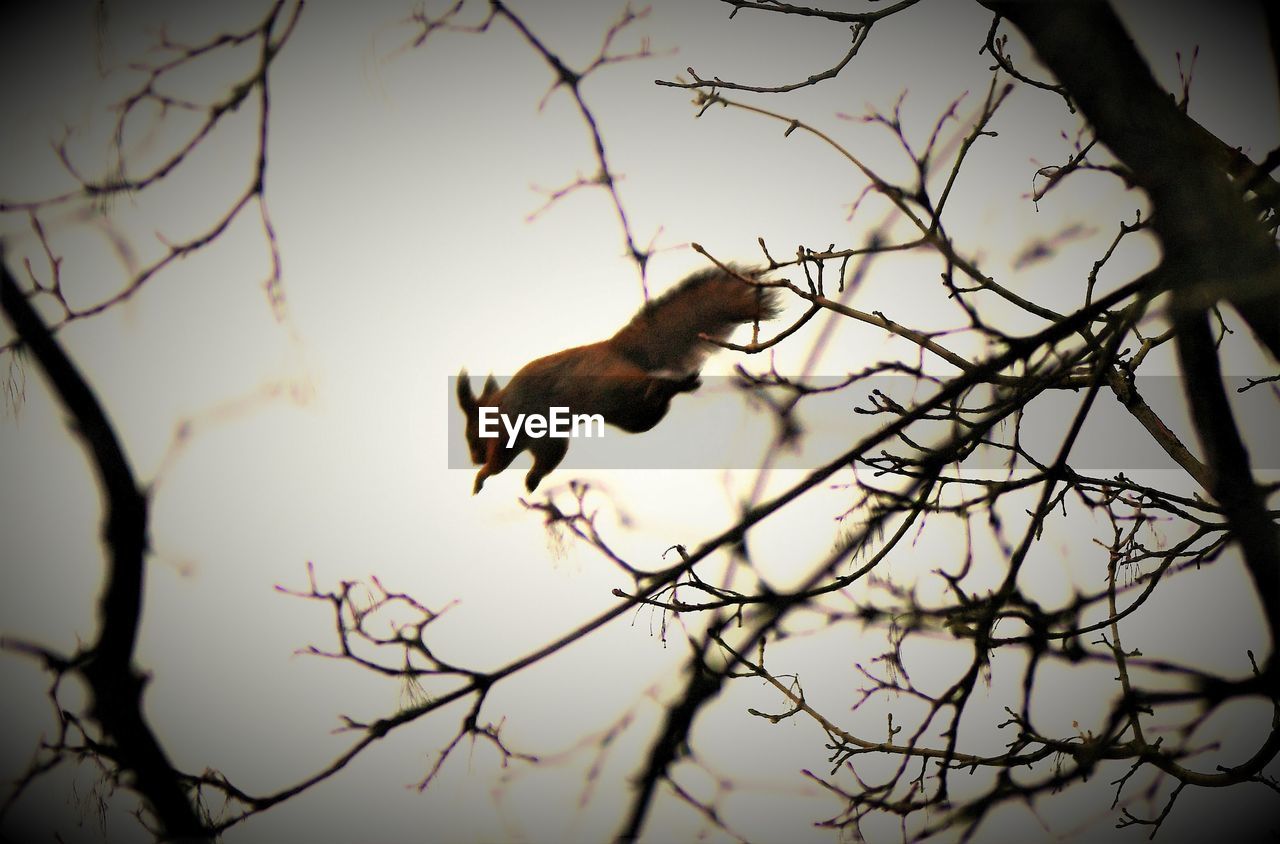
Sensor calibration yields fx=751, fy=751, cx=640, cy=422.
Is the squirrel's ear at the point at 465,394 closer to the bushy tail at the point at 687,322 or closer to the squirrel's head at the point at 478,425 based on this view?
the squirrel's head at the point at 478,425

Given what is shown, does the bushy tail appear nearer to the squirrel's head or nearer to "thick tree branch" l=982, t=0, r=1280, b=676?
the squirrel's head

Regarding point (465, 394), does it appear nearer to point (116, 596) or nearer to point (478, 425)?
point (478, 425)

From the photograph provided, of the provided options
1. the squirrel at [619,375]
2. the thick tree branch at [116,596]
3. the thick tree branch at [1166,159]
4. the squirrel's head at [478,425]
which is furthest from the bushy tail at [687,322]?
the thick tree branch at [116,596]

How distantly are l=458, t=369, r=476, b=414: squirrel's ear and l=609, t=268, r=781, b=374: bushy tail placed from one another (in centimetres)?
15

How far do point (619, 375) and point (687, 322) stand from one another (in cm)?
8

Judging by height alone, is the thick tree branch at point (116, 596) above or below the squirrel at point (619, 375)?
below

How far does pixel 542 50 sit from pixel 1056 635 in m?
0.68

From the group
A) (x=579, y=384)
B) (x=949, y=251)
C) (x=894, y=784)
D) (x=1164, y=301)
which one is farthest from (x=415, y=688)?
(x=1164, y=301)

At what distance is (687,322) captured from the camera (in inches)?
28.5

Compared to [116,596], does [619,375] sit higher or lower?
higher

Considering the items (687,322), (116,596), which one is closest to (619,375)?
(687,322)

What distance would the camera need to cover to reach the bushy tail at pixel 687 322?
72 cm

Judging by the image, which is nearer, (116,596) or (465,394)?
(116,596)

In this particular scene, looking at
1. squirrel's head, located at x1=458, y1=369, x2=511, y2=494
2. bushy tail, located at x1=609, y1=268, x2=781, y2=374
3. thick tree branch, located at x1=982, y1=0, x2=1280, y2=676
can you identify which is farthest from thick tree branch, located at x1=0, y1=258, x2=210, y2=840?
thick tree branch, located at x1=982, y1=0, x2=1280, y2=676
